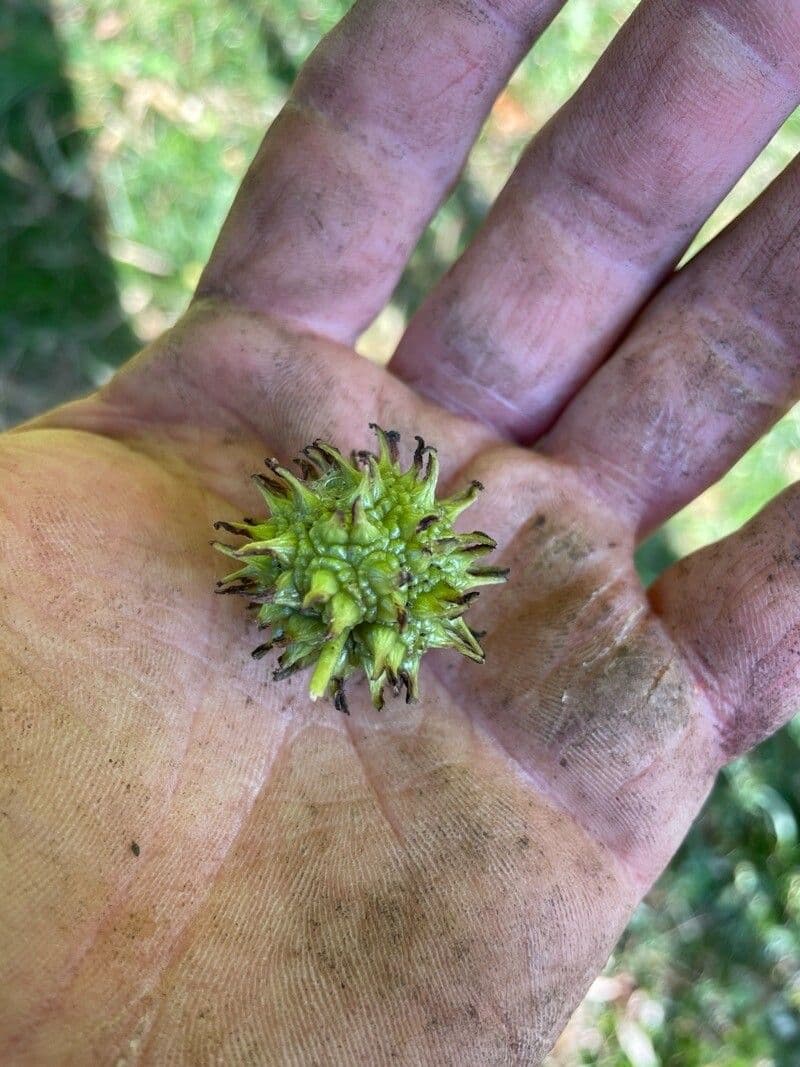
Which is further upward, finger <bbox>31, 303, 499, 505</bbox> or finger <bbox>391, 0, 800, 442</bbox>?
finger <bbox>391, 0, 800, 442</bbox>

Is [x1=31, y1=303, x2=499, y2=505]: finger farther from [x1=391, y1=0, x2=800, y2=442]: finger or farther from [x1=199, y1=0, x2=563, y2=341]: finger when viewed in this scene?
[x1=391, y1=0, x2=800, y2=442]: finger

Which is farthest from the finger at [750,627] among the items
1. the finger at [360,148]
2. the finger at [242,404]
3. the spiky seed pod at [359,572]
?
the finger at [360,148]

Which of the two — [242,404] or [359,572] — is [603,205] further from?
[359,572]

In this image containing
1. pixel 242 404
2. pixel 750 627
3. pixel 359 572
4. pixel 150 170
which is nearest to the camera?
pixel 359 572

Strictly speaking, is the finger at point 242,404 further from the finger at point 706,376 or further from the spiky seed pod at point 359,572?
the finger at point 706,376

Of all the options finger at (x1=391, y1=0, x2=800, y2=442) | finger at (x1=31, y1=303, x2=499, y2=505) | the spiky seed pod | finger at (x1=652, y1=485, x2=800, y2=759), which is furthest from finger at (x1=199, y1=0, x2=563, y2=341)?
finger at (x1=652, y1=485, x2=800, y2=759)

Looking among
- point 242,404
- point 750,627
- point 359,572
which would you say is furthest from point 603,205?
point 359,572
